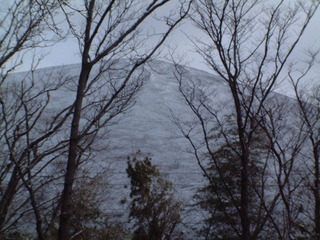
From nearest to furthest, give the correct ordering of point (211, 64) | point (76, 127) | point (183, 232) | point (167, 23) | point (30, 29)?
point (76, 127)
point (167, 23)
point (30, 29)
point (211, 64)
point (183, 232)

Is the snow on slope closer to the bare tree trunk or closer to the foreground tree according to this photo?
the foreground tree

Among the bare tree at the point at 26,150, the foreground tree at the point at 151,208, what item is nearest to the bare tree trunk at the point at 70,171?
the bare tree at the point at 26,150

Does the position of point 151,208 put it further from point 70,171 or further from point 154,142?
point 154,142

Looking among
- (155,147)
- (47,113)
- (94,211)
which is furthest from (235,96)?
(47,113)

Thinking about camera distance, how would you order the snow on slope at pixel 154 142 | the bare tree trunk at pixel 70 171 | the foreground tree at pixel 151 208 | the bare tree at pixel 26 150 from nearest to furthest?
the bare tree trunk at pixel 70 171 < the bare tree at pixel 26 150 < the foreground tree at pixel 151 208 < the snow on slope at pixel 154 142

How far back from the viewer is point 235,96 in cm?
727

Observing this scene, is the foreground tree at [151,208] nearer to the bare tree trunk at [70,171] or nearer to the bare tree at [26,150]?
the bare tree at [26,150]

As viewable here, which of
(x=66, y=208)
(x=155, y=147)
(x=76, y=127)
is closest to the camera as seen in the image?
(x=66, y=208)

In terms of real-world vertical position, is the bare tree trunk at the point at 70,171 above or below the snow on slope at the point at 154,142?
above

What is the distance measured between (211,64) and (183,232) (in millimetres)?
8673

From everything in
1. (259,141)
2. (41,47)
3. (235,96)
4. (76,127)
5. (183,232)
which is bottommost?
(183,232)

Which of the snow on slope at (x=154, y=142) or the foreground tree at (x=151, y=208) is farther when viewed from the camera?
the snow on slope at (x=154, y=142)

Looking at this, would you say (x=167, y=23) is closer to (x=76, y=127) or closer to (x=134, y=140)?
(x=76, y=127)

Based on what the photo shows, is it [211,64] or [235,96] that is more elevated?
[211,64]
